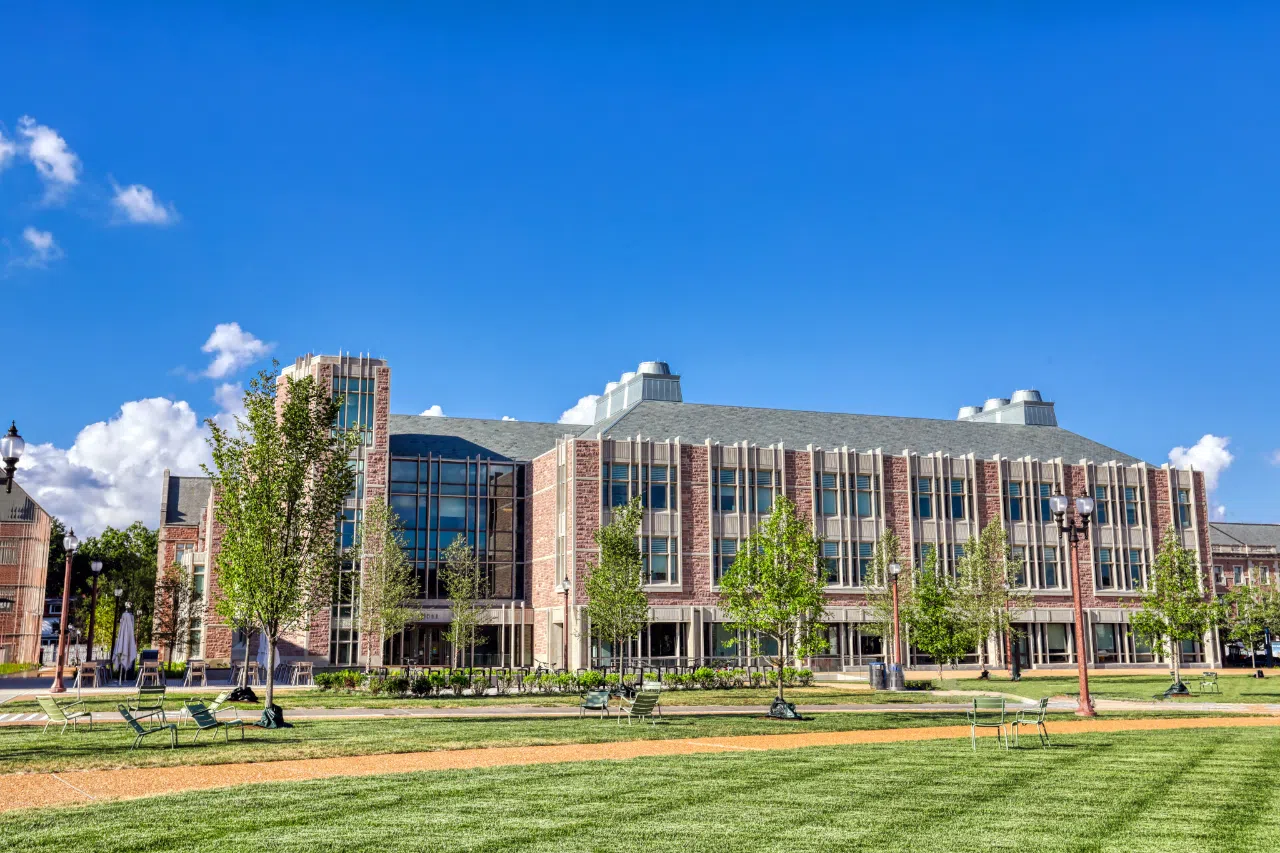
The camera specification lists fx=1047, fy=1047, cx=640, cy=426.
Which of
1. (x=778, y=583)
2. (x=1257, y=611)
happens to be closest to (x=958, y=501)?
(x=1257, y=611)

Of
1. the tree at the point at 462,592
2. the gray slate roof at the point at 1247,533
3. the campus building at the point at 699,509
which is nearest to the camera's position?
the tree at the point at 462,592

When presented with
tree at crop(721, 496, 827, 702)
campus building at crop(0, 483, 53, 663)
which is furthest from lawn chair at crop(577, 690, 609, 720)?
campus building at crop(0, 483, 53, 663)

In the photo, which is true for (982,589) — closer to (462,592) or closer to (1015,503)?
(1015,503)

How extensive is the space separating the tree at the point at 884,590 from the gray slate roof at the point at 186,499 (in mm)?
49705

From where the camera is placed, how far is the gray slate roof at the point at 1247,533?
348ft

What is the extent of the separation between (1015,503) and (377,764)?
58731mm

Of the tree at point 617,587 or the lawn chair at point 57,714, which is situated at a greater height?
the tree at point 617,587

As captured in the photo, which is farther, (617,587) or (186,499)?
(186,499)

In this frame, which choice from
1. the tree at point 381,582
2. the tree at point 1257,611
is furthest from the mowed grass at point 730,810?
the tree at point 1257,611

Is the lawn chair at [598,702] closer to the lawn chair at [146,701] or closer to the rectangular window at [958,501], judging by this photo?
the lawn chair at [146,701]

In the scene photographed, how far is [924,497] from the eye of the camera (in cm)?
6619

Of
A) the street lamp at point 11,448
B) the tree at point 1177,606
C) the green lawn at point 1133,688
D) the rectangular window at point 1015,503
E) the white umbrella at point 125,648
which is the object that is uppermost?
the rectangular window at point 1015,503

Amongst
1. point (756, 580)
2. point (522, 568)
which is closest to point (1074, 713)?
point (756, 580)

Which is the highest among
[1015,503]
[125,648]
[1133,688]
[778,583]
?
[1015,503]
